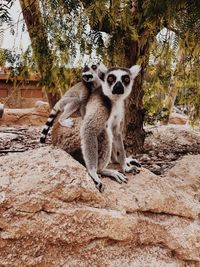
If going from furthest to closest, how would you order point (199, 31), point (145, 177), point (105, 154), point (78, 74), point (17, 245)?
1. point (78, 74)
2. point (199, 31)
3. point (145, 177)
4. point (105, 154)
5. point (17, 245)

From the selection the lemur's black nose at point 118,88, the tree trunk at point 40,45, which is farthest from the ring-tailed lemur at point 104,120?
the tree trunk at point 40,45

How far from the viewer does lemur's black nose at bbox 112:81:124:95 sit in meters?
2.00

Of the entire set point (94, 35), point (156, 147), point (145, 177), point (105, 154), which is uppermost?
point (94, 35)

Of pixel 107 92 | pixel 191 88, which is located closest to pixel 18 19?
pixel 107 92

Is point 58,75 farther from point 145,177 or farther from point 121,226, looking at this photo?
point 121,226

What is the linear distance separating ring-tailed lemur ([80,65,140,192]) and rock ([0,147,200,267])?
7 centimetres

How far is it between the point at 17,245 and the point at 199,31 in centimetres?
163

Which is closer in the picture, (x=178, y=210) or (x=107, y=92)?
(x=107, y=92)

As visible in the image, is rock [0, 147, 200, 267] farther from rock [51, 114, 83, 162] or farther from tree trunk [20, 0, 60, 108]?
tree trunk [20, 0, 60, 108]

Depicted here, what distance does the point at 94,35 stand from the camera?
274 cm

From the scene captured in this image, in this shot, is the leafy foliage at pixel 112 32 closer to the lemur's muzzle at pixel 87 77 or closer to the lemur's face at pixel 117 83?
the lemur's muzzle at pixel 87 77

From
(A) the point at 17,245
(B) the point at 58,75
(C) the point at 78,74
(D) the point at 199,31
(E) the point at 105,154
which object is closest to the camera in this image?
(A) the point at 17,245

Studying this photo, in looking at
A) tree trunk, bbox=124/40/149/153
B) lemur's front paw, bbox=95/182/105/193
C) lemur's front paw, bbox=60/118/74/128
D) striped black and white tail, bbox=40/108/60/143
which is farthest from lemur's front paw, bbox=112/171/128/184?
tree trunk, bbox=124/40/149/153

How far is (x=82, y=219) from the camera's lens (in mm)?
2047
